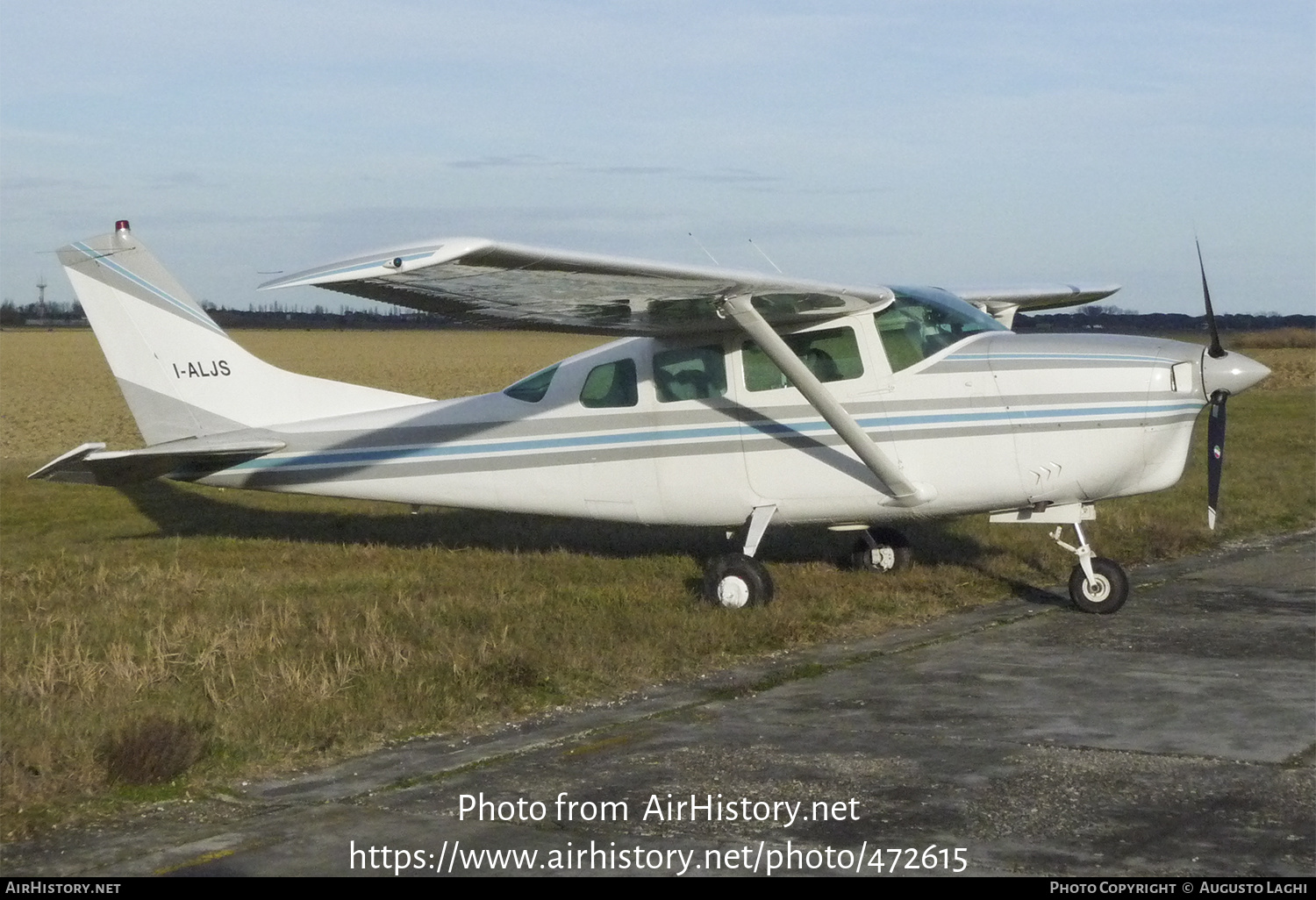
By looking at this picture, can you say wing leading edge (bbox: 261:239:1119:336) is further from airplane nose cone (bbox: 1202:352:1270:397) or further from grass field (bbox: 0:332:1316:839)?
airplane nose cone (bbox: 1202:352:1270:397)

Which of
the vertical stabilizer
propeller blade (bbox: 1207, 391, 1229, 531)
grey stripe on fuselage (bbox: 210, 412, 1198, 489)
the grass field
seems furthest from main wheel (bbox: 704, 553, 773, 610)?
the vertical stabilizer

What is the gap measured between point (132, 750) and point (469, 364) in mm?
54236

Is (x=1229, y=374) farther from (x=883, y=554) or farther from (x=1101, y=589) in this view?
(x=883, y=554)

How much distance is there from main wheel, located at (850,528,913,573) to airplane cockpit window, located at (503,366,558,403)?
9.37 feet

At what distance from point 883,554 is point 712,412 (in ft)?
6.79

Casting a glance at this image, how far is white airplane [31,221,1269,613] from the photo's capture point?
9.13 m

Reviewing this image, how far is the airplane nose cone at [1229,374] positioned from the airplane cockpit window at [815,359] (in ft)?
7.38

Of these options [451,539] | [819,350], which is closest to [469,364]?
[451,539]

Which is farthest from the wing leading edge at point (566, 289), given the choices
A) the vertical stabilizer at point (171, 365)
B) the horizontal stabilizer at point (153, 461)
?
the horizontal stabilizer at point (153, 461)

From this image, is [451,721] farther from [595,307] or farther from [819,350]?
[819,350]

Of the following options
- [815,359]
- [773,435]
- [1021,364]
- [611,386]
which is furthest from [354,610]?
[1021,364]

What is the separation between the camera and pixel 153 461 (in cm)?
1126

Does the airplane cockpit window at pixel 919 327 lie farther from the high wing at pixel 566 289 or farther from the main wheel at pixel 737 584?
the main wheel at pixel 737 584

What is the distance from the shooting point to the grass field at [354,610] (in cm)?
648
